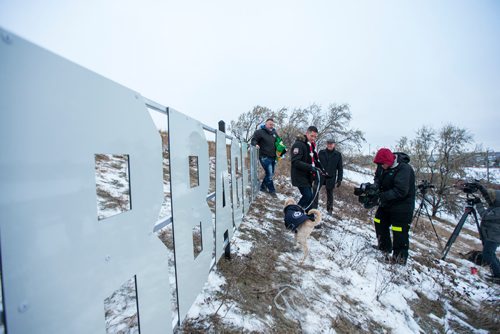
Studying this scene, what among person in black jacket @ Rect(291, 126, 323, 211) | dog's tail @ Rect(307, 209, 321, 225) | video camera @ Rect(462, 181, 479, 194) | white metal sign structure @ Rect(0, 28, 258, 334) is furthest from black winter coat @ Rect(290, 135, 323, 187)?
white metal sign structure @ Rect(0, 28, 258, 334)

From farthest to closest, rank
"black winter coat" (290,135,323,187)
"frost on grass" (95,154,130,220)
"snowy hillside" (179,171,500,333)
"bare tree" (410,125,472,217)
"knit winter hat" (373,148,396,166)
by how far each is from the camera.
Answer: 1. "bare tree" (410,125,472,217)
2. "black winter coat" (290,135,323,187)
3. "knit winter hat" (373,148,396,166)
4. "frost on grass" (95,154,130,220)
5. "snowy hillside" (179,171,500,333)

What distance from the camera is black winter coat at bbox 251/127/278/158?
646 centimetres

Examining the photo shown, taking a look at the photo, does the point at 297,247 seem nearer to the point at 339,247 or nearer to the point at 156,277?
the point at 339,247

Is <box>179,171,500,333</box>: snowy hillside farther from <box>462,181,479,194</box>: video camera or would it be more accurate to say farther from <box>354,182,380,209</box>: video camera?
<box>462,181,479,194</box>: video camera

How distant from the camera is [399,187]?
3.85 meters

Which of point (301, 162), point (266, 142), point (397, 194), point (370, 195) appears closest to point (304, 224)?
point (301, 162)

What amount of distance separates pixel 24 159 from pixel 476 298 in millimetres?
5968

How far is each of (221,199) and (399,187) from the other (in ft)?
9.91

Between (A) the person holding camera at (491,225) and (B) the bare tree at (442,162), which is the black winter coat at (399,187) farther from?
(B) the bare tree at (442,162)

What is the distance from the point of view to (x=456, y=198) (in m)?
16.5

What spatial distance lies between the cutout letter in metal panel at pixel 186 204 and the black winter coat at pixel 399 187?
330 cm

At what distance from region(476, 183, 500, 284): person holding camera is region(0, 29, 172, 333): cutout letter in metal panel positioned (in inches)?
241

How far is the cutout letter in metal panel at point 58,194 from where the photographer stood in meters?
0.63

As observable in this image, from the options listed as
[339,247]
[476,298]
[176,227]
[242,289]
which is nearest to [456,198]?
[476,298]
